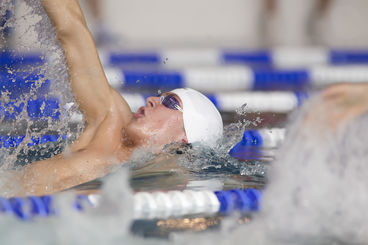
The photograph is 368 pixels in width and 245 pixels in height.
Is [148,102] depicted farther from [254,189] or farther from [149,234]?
[149,234]

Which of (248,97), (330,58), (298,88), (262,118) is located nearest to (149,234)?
(262,118)

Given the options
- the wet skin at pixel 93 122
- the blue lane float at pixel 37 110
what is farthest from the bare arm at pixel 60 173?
the blue lane float at pixel 37 110

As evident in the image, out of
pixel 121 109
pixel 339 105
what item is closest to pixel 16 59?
pixel 121 109

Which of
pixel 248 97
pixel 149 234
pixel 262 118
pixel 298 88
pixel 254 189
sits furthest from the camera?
pixel 298 88

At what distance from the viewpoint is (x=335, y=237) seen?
1.64 metres

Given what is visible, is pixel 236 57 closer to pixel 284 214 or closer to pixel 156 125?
pixel 156 125

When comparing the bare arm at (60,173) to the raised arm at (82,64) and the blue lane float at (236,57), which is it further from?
the blue lane float at (236,57)

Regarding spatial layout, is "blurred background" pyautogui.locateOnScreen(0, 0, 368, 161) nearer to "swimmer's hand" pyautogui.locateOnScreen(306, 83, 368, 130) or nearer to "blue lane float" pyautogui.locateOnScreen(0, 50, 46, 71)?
"blue lane float" pyautogui.locateOnScreen(0, 50, 46, 71)

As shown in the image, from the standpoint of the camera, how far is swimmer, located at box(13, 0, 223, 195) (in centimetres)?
225

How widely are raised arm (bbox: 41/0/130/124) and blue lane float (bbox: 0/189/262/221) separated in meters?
0.63

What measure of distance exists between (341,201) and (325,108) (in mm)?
292

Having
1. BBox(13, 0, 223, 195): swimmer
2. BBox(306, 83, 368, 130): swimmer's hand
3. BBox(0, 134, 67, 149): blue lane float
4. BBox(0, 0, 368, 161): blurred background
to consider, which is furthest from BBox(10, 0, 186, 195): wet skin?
BBox(306, 83, 368, 130): swimmer's hand

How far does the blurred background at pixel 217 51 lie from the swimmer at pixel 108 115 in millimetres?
123

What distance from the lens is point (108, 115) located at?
7.82 feet
